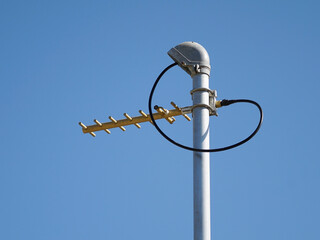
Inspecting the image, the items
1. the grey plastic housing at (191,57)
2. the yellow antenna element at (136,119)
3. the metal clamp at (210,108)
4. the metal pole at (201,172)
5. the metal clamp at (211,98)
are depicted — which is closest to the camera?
the metal pole at (201,172)

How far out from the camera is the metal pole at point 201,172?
6902 mm

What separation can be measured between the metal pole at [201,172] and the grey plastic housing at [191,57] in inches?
11.6

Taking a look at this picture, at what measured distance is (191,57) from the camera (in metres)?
7.94

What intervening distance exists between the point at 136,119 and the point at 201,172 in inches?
84.4

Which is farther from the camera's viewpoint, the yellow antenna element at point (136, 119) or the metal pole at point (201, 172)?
the yellow antenna element at point (136, 119)

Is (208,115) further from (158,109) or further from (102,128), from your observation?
(102,128)

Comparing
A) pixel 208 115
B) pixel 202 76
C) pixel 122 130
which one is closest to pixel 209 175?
pixel 208 115

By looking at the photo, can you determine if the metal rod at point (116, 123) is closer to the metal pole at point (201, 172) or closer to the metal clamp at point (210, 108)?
the metal clamp at point (210, 108)

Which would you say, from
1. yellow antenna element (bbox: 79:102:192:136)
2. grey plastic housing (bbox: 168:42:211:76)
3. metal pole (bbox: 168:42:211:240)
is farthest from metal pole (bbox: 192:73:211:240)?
yellow antenna element (bbox: 79:102:192:136)

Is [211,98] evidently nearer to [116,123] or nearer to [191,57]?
[191,57]

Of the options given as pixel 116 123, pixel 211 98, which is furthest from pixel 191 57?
pixel 116 123

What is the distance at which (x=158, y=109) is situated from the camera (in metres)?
8.58

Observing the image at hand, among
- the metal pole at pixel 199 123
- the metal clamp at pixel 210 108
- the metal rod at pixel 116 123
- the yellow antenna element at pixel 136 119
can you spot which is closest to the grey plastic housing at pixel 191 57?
the metal pole at pixel 199 123

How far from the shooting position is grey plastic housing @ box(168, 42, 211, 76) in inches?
307
